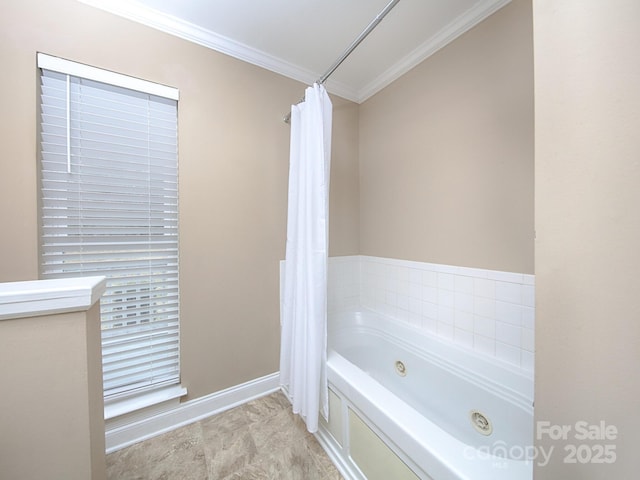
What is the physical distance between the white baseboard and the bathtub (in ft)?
1.93

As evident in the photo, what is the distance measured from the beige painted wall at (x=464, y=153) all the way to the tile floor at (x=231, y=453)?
138 cm

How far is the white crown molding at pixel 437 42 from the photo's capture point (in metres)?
1.29

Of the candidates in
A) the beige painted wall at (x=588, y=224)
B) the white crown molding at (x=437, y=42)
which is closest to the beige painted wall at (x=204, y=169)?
the white crown molding at (x=437, y=42)

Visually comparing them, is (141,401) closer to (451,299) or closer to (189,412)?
(189,412)

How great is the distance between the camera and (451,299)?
1.52m

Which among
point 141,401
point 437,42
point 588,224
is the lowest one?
point 141,401

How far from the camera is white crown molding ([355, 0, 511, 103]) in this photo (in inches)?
51.0

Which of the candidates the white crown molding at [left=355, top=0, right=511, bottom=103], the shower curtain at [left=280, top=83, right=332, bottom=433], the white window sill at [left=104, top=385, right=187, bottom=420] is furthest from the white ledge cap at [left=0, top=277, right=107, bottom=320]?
the white crown molding at [left=355, top=0, right=511, bottom=103]

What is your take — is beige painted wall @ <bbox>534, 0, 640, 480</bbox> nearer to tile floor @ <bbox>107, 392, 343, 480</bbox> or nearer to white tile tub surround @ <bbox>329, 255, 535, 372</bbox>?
white tile tub surround @ <bbox>329, 255, 535, 372</bbox>

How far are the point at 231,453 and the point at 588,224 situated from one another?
1769mm

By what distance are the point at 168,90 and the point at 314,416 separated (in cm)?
207

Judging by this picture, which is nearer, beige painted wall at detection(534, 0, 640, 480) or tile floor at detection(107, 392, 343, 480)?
beige painted wall at detection(534, 0, 640, 480)

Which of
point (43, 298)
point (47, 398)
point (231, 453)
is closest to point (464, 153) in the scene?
point (43, 298)

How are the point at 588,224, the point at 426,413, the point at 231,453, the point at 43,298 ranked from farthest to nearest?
the point at 426,413
the point at 231,453
the point at 43,298
the point at 588,224
